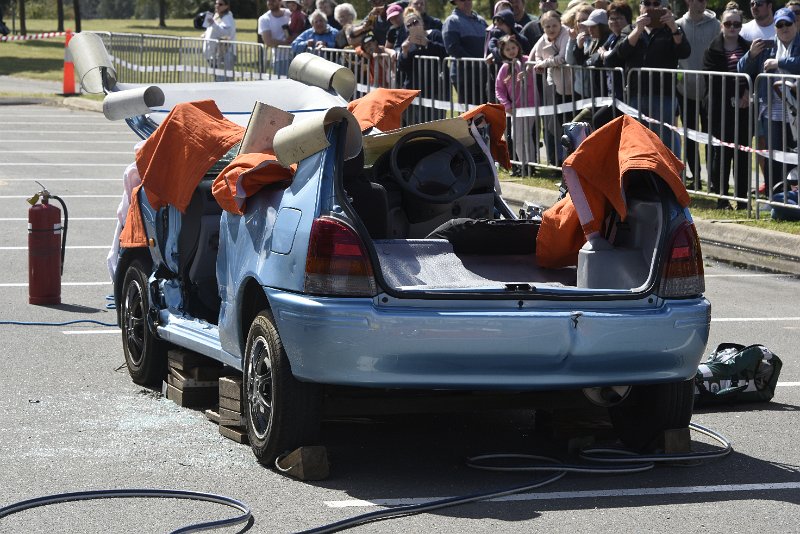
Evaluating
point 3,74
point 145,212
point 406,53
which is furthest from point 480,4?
point 145,212

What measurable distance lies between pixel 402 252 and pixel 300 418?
0.87 metres

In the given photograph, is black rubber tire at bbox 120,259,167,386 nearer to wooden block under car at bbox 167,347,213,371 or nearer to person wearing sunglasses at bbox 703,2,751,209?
wooden block under car at bbox 167,347,213,371

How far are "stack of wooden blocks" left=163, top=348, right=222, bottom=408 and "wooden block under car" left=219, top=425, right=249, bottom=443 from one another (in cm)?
65

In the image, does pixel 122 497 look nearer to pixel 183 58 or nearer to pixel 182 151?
pixel 182 151

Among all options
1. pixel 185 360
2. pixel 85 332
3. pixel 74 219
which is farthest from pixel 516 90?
pixel 185 360

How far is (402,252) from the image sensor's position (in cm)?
652

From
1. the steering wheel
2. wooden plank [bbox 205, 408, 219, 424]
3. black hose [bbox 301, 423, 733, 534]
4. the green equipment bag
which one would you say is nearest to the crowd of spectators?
the green equipment bag

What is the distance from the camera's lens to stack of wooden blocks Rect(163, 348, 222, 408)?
748cm

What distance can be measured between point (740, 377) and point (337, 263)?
2695 mm

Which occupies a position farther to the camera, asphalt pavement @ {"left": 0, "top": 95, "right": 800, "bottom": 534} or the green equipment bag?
the green equipment bag

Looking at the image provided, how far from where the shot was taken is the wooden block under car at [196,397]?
24.6 ft

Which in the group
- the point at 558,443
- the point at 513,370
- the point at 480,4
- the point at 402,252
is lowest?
the point at 558,443

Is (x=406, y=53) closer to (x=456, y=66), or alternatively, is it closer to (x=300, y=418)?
(x=456, y=66)

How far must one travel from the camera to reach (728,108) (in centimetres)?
1460
